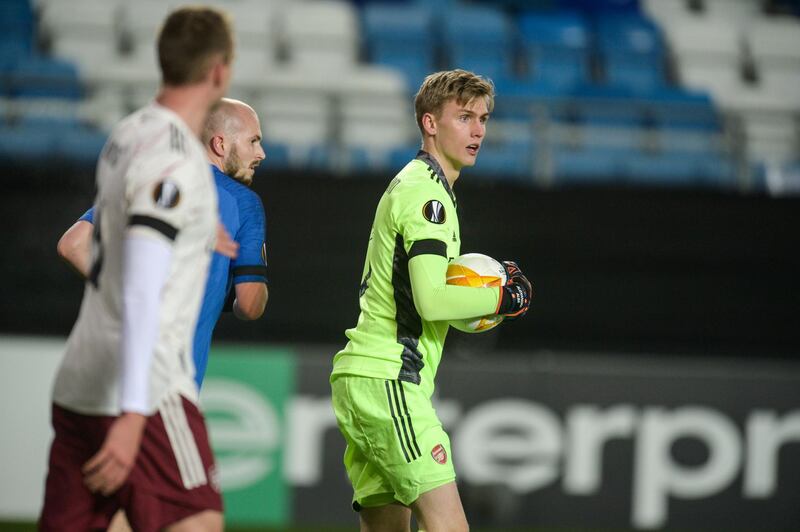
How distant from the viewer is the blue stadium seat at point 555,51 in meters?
10.9

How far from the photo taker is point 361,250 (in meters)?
8.65

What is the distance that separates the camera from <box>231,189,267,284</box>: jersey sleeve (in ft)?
12.0

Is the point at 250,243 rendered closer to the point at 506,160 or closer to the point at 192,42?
the point at 192,42

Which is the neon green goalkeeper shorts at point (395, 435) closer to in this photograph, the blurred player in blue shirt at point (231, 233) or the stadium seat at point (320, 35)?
the blurred player in blue shirt at point (231, 233)

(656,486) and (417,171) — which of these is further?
(656,486)

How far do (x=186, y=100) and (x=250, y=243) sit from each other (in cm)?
108

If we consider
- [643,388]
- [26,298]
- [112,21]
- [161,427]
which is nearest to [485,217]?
[643,388]

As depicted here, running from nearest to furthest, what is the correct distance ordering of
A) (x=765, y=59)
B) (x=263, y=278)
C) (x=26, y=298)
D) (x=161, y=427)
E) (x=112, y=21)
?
(x=161, y=427)
(x=263, y=278)
(x=26, y=298)
(x=112, y=21)
(x=765, y=59)

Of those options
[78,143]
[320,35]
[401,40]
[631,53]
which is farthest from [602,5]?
[78,143]

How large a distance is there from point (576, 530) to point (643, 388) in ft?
3.53

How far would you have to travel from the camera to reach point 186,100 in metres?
2.66

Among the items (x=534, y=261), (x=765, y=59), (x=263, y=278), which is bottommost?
(x=534, y=261)

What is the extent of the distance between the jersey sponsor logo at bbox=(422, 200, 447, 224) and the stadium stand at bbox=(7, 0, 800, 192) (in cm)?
479

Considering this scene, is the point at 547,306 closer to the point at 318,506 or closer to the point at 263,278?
the point at 318,506
